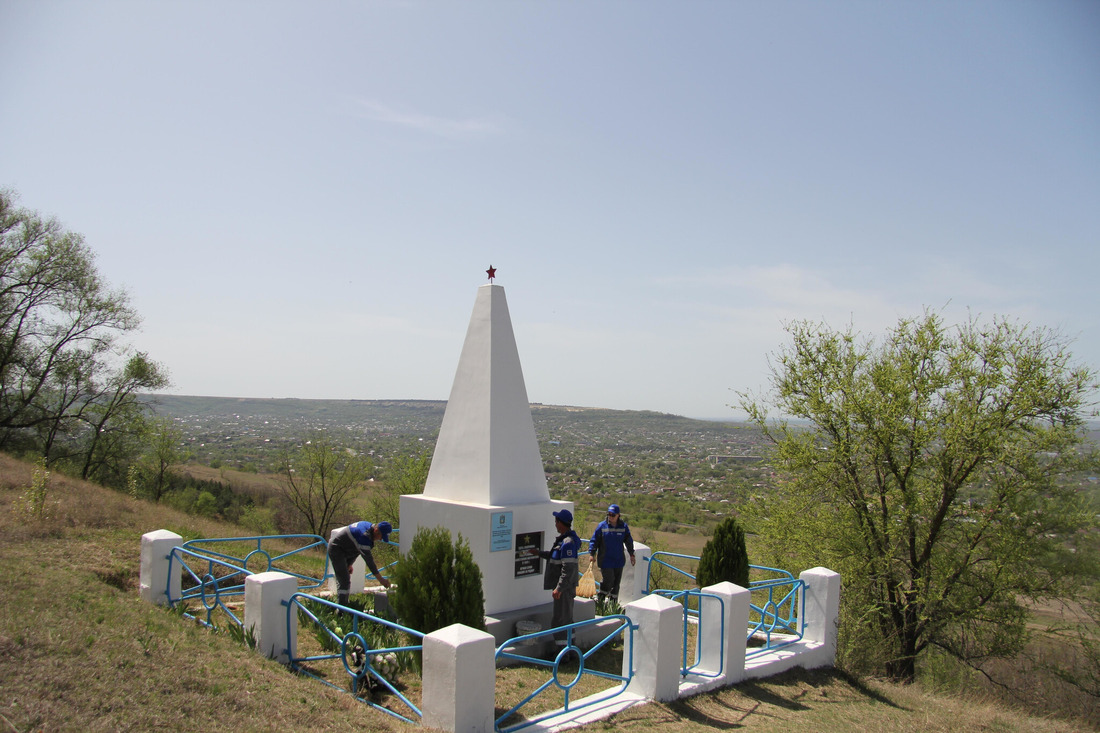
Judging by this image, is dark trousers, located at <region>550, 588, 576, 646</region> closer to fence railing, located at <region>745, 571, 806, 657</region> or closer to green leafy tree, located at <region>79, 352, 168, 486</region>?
fence railing, located at <region>745, 571, 806, 657</region>

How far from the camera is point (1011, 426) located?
1291 centimetres

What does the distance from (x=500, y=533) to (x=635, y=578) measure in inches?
121

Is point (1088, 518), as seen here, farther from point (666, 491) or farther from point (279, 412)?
point (279, 412)

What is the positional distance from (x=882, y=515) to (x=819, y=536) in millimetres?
1308

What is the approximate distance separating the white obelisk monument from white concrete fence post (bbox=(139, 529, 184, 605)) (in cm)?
306

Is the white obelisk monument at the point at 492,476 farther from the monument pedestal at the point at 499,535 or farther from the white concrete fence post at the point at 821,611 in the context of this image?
the white concrete fence post at the point at 821,611

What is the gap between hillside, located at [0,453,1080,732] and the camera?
197 inches

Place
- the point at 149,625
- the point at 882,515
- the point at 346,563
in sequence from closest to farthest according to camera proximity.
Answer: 1. the point at 149,625
2. the point at 346,563
3. the point at 882,515

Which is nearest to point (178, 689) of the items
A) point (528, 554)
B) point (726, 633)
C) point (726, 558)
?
point (528, 554)

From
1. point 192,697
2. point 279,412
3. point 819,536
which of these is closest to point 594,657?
point 192,697

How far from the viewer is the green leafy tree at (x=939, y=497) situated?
12.7 metres

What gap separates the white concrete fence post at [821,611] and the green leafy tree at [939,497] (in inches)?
161

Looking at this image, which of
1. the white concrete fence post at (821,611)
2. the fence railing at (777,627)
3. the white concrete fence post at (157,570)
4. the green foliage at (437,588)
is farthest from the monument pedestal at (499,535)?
the white concrete fence post at (821,611)

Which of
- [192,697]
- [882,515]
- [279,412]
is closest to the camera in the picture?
[192,697]
